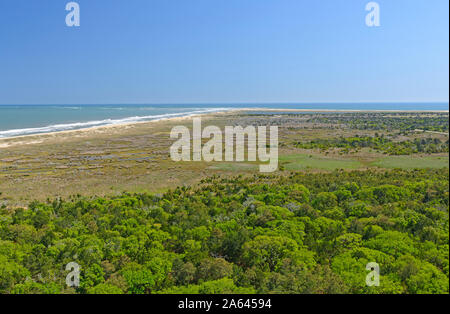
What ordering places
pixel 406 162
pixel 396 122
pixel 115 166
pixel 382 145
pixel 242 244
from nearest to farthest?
pixel 242 244 → pixel 406 162 → pixel 115 166 → pixel 382 145 → pixel 396 122

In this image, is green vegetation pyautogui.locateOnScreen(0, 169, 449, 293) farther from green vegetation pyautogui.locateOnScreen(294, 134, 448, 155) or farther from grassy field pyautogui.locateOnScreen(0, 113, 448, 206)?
green vegetation pyautogui.locateOnScreen(294, 134, 448, 155)

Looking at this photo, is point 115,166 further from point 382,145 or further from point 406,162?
point 382,145

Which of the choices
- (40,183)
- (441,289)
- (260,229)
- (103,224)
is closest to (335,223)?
(260,229)

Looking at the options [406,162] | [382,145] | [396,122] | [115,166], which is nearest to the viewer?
[406,162]

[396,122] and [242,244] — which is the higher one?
[396,122]

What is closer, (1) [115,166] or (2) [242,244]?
(2) [242,244]

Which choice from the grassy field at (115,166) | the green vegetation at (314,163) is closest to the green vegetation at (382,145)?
the grassy field at (115,166)

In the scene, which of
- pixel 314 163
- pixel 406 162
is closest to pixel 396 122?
pixel 406 162

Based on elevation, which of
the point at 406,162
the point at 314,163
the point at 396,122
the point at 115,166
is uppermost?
the point at 396,122

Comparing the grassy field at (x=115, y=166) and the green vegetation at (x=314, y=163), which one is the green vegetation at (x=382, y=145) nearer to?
the grassy field at (x=115, y=166)
